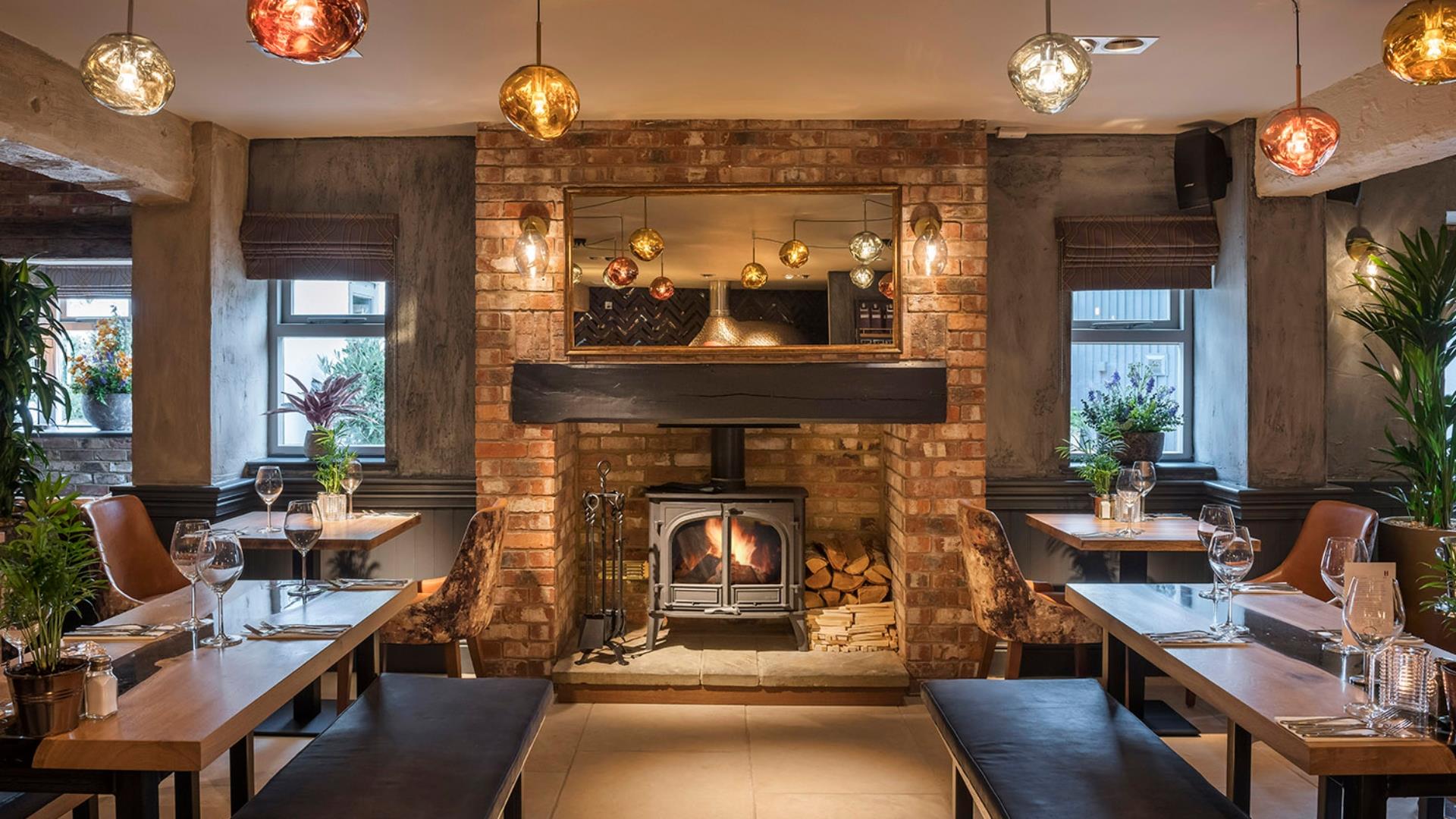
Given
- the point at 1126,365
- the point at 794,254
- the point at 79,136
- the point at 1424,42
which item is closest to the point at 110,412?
the point at 79,136

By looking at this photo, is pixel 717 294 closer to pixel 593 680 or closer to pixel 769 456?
pixel 769 456

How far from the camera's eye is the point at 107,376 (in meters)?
5.79

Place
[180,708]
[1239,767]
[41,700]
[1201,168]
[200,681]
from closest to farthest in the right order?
[41,700], [180,708], [200,681], [1239,767], [1201,168]

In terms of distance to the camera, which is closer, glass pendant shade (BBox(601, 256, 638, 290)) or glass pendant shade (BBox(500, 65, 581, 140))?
glass pendant shade (BBox(500, 65, 581, 140))

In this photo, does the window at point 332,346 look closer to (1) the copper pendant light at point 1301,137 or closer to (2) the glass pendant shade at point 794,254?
(2) the glass pendant shade at point 794,254

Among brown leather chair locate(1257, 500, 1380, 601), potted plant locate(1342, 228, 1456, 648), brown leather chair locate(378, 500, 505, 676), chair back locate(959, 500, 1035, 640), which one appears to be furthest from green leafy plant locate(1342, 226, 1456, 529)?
brown leather chair locate(378, 500, 505, 676)

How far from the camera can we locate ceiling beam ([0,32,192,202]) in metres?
3.51

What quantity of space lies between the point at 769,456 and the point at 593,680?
1641 mm

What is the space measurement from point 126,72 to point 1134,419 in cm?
438

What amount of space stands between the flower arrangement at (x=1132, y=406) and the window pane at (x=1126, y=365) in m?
0.03

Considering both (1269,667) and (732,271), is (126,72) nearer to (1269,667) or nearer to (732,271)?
(732,271)

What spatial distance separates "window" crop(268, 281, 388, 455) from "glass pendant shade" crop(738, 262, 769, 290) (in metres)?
2.03

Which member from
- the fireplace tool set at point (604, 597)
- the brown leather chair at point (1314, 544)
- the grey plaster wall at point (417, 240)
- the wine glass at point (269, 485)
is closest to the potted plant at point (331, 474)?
the wine glass at point (269, 485)

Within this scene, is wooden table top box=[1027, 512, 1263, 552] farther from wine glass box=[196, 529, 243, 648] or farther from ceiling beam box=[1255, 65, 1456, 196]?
wine glass box=[196, 529, 243, 648]
